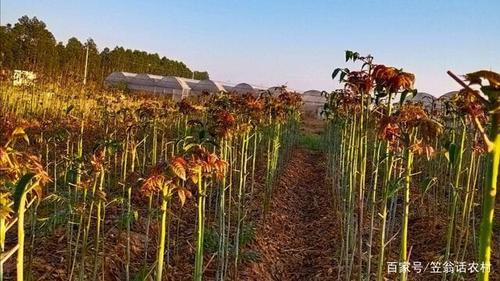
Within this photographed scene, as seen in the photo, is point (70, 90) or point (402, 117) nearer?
point (402, 117)

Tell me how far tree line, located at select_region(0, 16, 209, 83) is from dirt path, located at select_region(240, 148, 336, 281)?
707 centimetres

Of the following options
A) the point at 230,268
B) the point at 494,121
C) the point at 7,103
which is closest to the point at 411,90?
the point at 494,121

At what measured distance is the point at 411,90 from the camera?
8.36 ft

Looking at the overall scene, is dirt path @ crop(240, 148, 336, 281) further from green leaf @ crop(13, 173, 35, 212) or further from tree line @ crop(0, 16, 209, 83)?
tree line @ crop(0, 16, 209, 83)

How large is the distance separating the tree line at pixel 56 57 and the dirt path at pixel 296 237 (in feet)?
23.2

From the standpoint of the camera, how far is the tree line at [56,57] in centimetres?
1473

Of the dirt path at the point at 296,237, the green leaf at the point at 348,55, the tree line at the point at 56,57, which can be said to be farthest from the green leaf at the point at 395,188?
the tree line at the point at 56,57

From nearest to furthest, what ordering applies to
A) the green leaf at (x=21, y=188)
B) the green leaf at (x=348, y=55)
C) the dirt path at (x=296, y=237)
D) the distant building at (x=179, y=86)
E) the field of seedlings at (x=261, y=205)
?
1. the green leaf at (x=21, y=188)
2. the field of seedlings at (x=261, y=205)
3. the green leaf at (x=348, y=55)
4. the dirt path at (x=296, y=237)
5. the distant building at (x=179, y=86)

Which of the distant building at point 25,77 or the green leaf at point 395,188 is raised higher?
the distant building at point 25,77

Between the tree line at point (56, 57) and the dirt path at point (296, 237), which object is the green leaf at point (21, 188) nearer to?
the dirt path at point (296, 237)

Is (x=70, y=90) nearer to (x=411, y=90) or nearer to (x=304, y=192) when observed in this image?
(x=304, y=192)

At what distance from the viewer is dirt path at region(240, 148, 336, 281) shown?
16.8 ft

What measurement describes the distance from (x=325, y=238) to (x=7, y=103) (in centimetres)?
885

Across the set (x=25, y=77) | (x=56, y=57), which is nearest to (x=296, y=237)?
(x=25, y=77)
